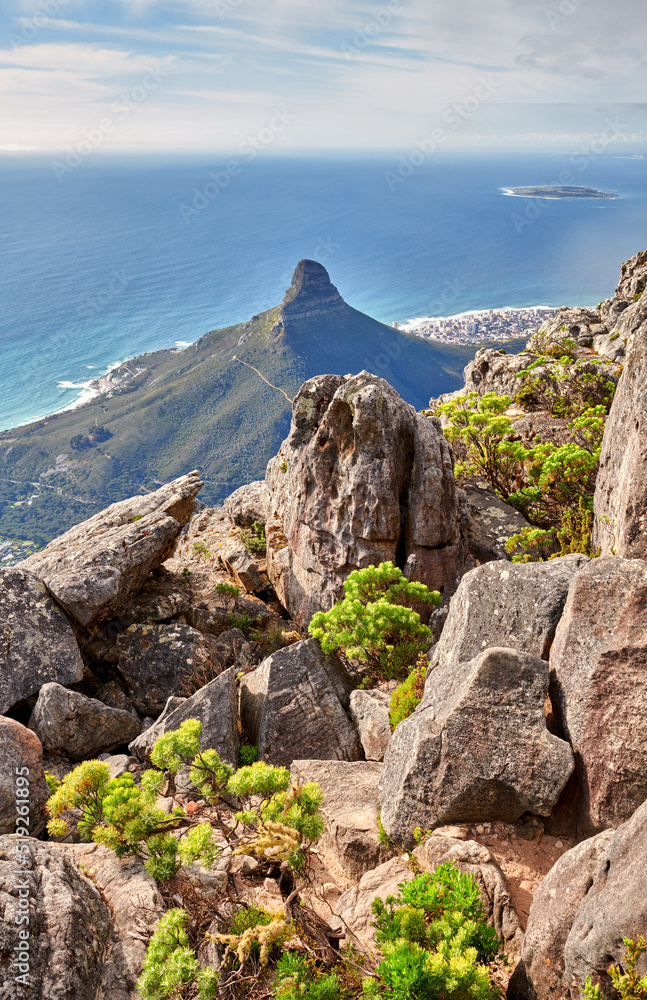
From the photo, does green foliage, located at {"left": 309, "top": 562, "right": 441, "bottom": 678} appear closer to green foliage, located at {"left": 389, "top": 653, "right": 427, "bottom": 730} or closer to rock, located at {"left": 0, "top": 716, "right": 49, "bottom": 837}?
green foliage, located at {"left": 389, "top": 653, "right": 427, "bottom": 730}

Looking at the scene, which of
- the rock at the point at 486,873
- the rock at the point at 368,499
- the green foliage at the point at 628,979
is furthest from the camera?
the rock at the point at 368,499

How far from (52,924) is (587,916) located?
7.65 metres

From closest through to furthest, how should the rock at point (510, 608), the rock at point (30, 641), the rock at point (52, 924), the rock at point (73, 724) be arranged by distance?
the rock at point (52, 924)
the rock at point (510, 608)
the rock at point (73, 724)
the rock at point (30, 641)

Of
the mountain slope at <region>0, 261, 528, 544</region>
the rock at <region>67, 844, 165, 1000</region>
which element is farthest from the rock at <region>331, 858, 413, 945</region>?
the mountain slope at <region>0, 261, 528, 544</region>

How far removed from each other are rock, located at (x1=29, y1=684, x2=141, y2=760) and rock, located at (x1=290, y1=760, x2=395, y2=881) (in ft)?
21.5

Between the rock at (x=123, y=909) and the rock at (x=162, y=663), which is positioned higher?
the rock at (x=162, y=663)

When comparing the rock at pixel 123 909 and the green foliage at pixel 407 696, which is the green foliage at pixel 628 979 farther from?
the rock at pixel 123 909

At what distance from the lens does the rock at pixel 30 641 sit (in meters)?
16.1

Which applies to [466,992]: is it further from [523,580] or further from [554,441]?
[554,441]

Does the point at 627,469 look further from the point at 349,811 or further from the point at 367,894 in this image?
the point at 367,894

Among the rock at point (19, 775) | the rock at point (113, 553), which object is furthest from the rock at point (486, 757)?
the rock at point (113, 553)

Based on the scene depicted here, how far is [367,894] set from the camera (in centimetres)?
888

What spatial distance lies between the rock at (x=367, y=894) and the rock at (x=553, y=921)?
205 cm

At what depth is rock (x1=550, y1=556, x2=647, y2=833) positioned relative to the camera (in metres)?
8.47
